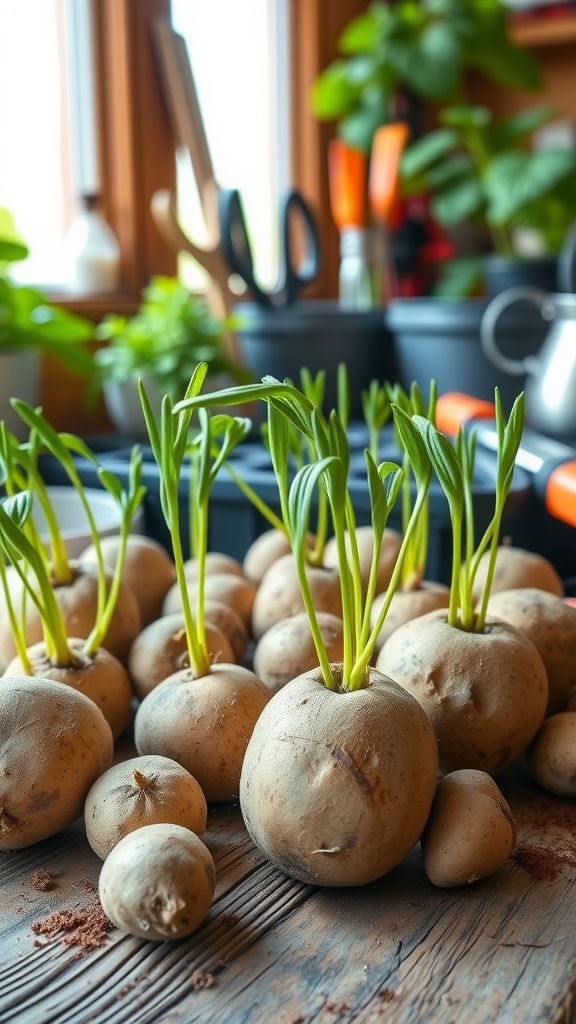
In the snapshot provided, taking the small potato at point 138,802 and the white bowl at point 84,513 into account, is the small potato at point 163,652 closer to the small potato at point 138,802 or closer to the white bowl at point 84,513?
the small potato at point 138,802

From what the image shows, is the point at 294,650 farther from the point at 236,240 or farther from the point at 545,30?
the point at 545,30

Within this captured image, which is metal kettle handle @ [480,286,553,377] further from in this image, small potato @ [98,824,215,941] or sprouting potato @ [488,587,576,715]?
small potato @ [98,824,215,941]

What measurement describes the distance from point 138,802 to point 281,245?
3.57ft

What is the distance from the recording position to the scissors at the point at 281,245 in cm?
135

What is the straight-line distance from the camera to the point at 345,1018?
0.36m

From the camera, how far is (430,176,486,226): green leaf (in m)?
1.83

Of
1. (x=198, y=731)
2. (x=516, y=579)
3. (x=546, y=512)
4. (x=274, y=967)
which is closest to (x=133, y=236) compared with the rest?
(x=546, y=512)

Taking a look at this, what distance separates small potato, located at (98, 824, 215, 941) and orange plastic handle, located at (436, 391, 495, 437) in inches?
25.9

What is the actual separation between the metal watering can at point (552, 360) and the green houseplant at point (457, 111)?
560 mm

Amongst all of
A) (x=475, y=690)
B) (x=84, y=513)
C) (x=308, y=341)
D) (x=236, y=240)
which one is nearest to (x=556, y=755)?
(x=475, y=690)

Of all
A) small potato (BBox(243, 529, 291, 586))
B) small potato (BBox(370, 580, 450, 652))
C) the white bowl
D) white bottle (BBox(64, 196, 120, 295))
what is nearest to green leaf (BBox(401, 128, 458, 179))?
white bottle (BBox(64, 196, 120, 295))

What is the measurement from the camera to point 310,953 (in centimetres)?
40

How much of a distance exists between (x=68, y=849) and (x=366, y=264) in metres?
1.30

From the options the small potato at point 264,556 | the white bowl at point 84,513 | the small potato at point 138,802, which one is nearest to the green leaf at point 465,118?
the white bowl at point 84,513
